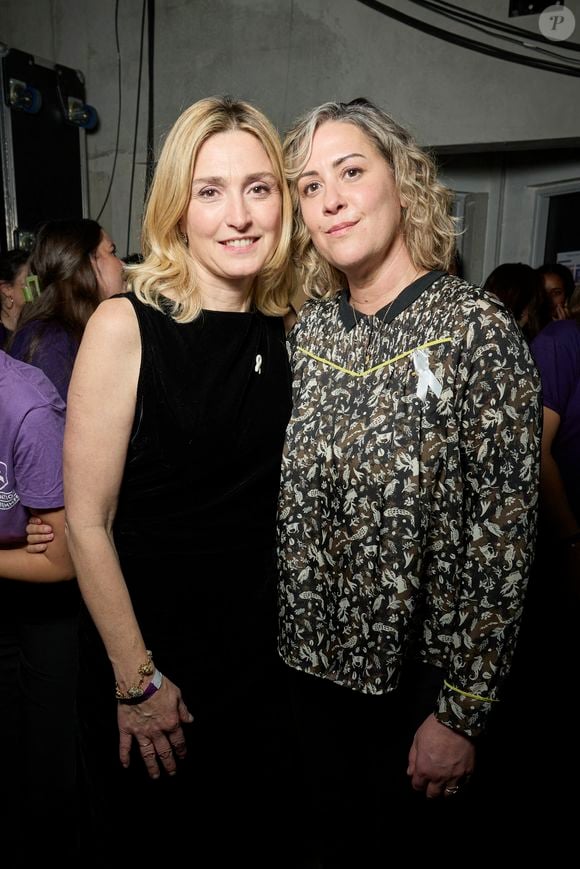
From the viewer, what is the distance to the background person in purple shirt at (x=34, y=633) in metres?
1.39

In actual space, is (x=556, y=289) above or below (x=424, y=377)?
above

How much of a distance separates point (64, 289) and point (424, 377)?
1790mm

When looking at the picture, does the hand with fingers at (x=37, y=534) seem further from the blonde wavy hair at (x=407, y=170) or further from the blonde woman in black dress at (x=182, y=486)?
the blonde wavy hair at (x=407, y=170)

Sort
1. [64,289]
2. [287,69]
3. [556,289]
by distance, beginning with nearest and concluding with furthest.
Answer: [64,289] < [556,289] < [287,69]

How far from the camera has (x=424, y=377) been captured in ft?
4.00

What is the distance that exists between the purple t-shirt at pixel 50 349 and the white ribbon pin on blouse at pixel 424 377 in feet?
5.01

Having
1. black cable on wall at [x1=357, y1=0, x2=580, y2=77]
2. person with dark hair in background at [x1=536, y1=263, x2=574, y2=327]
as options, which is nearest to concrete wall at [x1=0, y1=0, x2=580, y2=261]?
black cable on wall at [x1=357, y1=0, x2=580, y2=77]

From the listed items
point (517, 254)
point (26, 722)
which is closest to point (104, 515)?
point (26, 722)

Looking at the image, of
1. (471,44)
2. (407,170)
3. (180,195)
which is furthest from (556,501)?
(471,44)

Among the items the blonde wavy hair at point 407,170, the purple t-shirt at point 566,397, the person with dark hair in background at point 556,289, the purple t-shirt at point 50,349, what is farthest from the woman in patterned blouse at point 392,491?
the person with dark hair in background at point 556,289

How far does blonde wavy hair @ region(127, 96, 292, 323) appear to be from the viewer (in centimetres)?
135

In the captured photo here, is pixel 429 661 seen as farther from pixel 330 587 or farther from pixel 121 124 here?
pixel 121 124

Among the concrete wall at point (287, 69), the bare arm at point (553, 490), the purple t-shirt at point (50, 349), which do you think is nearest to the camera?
the bare arm at point (553, 490)

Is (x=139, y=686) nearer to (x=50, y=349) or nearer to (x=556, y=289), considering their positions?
(x=50, y=349)
